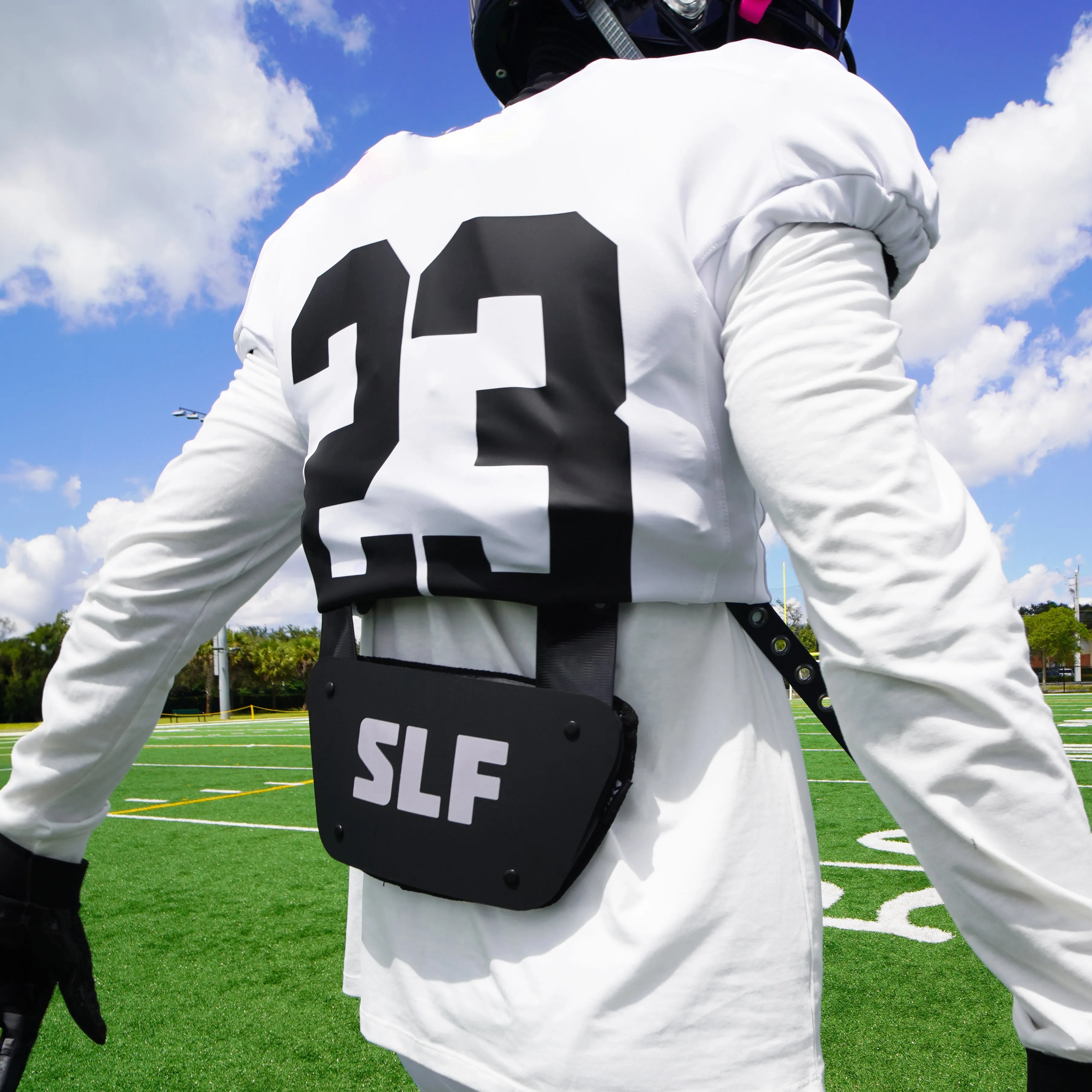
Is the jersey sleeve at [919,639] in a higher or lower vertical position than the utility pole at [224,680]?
higher

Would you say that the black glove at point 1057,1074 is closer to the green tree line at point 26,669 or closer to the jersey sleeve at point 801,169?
the jersey sleeve at point 801,169

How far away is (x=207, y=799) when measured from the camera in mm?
7266

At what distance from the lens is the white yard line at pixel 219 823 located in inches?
230

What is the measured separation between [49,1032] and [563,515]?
9.50 ft

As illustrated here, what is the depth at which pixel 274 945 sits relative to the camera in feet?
11.2

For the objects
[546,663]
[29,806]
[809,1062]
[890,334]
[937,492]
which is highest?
[890,334]

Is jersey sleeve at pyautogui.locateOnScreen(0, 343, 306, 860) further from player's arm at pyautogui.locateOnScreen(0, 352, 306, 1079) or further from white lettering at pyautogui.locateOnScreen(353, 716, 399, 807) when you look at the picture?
white lettering at pyautogui.locateOnScreen(353, 716, 399, 807)

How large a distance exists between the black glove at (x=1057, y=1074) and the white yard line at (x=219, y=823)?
554 cm

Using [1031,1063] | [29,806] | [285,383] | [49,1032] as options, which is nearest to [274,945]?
[49,1032]

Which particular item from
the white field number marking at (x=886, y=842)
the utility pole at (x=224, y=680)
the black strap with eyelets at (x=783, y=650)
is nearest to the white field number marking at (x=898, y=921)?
the white field number marking at (x=886, y=842)

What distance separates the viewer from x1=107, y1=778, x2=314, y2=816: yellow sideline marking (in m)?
6.62

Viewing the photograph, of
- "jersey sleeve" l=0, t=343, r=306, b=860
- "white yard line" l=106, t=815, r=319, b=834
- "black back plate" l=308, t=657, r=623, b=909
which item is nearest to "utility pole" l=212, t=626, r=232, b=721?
"white yard line" l=106, t=815, r=319, b=834

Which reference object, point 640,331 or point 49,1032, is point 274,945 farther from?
point 640,331

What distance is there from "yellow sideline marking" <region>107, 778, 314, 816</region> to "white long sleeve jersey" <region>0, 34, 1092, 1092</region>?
6488mm
